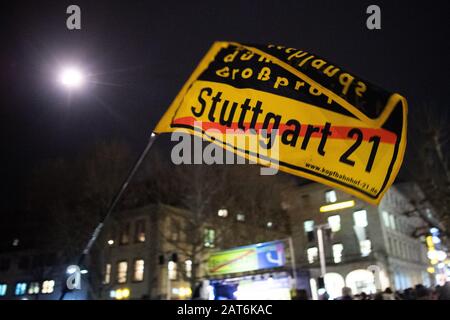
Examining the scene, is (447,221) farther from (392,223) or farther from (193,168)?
(392,223)

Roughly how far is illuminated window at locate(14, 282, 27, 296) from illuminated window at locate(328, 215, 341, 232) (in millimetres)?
37515

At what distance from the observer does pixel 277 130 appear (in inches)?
177

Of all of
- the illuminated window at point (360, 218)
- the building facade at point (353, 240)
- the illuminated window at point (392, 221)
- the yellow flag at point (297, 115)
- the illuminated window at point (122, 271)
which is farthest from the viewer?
the illuminated window at point (392, 221)

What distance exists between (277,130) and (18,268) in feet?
176

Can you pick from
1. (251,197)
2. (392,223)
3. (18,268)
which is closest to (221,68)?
(251,197)

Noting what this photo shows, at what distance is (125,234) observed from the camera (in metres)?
41.2

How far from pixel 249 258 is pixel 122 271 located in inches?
841

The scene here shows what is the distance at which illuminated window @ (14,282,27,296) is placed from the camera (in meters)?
47.4

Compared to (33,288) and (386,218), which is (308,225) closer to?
(386,218)

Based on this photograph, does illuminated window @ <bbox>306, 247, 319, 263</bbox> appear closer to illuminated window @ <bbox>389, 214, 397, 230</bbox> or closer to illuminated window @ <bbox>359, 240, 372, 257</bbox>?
illuminated window @ <bbox>359, 240, 372, 257</bbox>

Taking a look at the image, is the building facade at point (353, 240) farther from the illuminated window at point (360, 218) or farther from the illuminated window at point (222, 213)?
the illuminated window at point (222, 213)

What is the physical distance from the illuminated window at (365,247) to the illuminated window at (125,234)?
25574mm

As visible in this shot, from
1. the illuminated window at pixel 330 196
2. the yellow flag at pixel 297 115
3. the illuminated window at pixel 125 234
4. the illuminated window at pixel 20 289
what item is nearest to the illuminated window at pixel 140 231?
the illuminated window at pixel 125 234

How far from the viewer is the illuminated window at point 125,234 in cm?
4077
